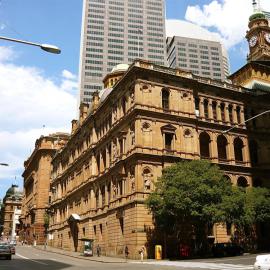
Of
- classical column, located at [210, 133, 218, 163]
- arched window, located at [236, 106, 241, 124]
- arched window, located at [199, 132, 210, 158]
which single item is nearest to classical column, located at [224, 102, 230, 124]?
arched window, located at [236, 106, 241, 124]

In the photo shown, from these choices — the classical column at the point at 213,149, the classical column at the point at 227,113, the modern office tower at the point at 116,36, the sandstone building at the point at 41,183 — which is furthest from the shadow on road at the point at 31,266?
→ the modern office tower at the point at 116,36

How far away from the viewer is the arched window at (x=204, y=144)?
50719 millimetres

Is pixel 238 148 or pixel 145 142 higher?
pixel 238 148

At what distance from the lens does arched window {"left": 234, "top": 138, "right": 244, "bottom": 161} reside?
175ft

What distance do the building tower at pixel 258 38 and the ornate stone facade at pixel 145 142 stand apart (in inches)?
742

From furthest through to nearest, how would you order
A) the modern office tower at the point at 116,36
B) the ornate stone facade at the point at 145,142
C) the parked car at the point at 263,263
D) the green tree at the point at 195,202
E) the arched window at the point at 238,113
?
the modern office tower at the point at 116,36
the arched window at the point at 238,113
the ornate stone facade at the point at 145,142
the green tree at the point at 195,202
the parked car at the point at 263,263

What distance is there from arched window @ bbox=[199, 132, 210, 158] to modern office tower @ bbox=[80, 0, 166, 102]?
114 metres

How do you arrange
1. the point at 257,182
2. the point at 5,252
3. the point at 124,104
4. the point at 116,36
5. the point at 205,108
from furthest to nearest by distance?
the point at 116,36 < the point at 257,182 < the point at 205,108 < the point at 124,104 < the point at 5,252

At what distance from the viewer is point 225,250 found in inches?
1551

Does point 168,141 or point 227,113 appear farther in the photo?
point 227,113

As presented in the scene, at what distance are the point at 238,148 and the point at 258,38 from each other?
29094mm

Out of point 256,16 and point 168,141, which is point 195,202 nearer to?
point 168,141

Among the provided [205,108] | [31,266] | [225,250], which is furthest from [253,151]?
[31,266]

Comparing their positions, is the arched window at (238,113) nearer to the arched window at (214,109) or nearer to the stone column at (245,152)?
the stone column at (245,152)
